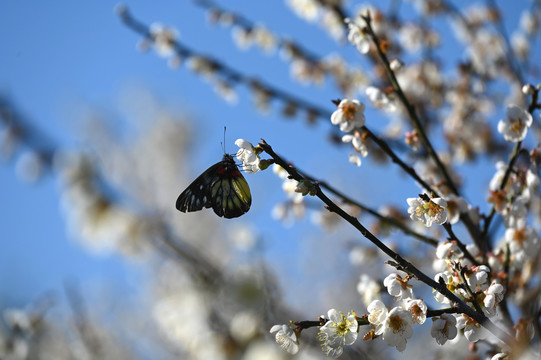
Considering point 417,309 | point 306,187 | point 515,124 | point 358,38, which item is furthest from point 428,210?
point 358,38

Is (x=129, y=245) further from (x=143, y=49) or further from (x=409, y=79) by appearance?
(x=409, y=79)

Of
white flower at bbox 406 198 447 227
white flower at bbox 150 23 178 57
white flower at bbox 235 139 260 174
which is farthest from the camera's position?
white flower at bbox 150 23 178 57

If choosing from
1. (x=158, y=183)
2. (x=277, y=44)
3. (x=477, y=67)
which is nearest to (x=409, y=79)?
(x=477, y=67)

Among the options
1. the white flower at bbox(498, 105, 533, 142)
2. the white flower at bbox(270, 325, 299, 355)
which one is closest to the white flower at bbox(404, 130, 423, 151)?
the white flower at bbox(498, 105, 533, 142)

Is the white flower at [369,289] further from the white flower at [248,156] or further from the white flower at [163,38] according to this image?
the white flower at [163,38]

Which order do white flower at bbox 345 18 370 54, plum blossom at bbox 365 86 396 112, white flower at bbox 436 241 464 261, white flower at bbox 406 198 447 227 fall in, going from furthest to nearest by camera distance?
1. white flower at bbox 345 18 370 54
2. plum blossom at bbox 365 86 396 112
3. white flower at bbox 436 241 464 261
4. white flower at bbox 406 198 447 227

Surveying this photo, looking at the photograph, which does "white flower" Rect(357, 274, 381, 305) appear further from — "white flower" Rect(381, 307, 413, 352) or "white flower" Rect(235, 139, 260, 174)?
"white flower" Rect(235, 139, 260, 174)

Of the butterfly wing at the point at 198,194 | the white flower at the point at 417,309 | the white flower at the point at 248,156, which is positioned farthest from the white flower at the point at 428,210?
the butterfly wing at the point at 198,194
